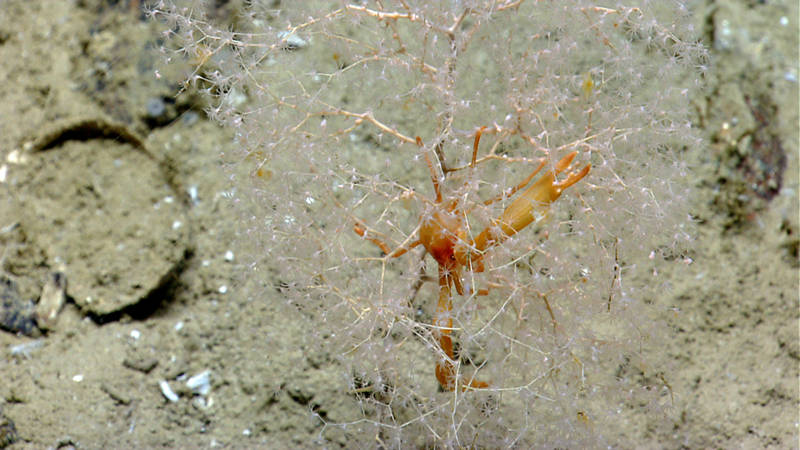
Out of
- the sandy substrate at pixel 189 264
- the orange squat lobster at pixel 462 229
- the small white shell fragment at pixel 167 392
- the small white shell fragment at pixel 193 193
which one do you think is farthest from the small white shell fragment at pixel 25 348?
the orange squat lobster at pixel 462 229

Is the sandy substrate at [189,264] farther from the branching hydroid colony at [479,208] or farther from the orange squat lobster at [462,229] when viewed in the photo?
the orange squat lobster at [462,229]

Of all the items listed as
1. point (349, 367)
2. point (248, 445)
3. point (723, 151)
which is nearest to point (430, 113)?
point (349, 367)

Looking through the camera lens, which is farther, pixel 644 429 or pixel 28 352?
pixel 28 352

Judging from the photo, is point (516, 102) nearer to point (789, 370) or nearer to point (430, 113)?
point (430, 113)

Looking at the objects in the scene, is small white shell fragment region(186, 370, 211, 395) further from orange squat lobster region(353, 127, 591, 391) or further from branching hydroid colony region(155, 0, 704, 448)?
orange squat lobster region(353, 127, 591, 391)

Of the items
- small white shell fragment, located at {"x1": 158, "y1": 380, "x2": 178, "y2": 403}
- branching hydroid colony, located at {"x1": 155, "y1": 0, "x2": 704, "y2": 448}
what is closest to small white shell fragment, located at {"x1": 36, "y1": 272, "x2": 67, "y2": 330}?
small white shell fragment, located at {"x1": 158, "y1": 380, "x2": 178, "y2": 403}

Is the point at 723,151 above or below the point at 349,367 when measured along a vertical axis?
above
